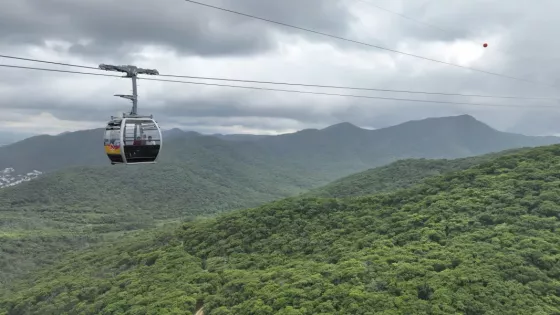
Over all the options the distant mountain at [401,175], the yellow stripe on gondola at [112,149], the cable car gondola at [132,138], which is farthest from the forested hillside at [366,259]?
the distant mountain at [401,175]

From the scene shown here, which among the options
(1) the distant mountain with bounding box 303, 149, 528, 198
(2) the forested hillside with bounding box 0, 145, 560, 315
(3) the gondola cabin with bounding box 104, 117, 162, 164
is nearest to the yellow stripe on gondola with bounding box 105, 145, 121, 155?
(3) the gondola cabin with bounding box 104, 117, 162, 164

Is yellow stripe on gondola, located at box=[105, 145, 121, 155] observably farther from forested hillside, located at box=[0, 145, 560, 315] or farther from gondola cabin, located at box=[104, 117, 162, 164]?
forested hillside, located at box=[0, 145, 560, 315]

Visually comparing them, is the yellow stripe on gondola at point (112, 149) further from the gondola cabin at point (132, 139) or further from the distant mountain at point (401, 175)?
the distant mountain at point (401, 175)

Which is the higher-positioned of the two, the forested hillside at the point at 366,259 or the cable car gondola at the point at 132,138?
the cable car gondola at the point at 132,138

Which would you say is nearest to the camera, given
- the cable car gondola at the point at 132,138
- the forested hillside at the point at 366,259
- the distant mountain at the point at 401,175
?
the cable car gondola at the point at 132,138

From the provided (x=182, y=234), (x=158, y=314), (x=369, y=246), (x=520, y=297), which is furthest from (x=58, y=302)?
(x=520, y=297)

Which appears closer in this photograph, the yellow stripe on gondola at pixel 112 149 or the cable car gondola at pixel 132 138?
the cable car gondola at pixel 132 138
